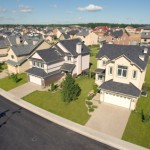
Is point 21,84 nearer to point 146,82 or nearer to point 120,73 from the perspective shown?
point 120,73

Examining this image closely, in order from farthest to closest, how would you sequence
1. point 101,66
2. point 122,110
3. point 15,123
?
point 101,66, point 122,110, point 15,123

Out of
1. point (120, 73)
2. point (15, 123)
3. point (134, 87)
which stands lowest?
point (15, 123)

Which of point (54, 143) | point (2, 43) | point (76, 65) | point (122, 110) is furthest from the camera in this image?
point (2, 43)

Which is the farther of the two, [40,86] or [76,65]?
[76,65]

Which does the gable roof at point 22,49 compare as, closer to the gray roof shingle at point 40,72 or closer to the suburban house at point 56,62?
the suburban house at point 56,62

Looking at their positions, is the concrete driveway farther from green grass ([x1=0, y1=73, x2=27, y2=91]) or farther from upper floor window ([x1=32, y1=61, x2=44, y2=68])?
green grass ([x1=0, y1=73, x2=27, y2=91])

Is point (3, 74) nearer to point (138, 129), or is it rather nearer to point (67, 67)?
point (67, 67)

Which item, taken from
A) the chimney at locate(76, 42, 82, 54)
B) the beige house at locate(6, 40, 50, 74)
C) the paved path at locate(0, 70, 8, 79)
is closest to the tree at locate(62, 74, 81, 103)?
the chimney at locate(76, 42, 82, 54)

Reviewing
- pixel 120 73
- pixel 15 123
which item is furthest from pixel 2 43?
pixel 120 73

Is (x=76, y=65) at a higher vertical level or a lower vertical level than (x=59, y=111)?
higher
